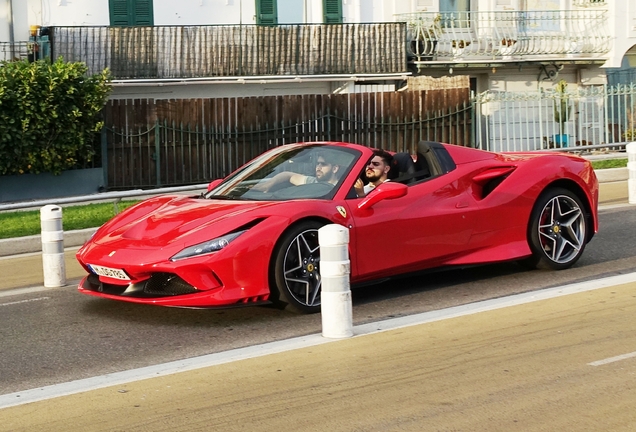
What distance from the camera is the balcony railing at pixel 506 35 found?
3092cm

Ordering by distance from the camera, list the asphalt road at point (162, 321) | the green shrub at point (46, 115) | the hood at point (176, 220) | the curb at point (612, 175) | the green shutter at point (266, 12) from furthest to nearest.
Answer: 1. the green shutter at point (266, 12)
2. the green shrub at point (46, 115)
3. the curb at point (612, 175)
4. the hood at point (176, 220)
5. the asphalt road at point (162, 321)

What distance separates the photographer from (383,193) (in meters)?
9.16

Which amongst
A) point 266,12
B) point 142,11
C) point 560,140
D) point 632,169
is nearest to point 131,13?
point 142,11

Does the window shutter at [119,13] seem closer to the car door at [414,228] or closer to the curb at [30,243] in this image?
the curb at [30,243]

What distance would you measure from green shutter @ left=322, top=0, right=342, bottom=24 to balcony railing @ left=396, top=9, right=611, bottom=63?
1775mm

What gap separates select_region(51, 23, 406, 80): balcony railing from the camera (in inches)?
1094

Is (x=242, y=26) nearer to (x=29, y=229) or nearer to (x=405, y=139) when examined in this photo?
(x=405, y=139)

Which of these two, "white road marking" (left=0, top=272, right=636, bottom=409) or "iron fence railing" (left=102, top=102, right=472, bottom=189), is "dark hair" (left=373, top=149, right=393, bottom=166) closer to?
"white road marking" (left=0, top=272, right=636, bottom=409)

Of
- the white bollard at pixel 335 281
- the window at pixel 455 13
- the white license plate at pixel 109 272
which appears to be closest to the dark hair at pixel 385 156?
the white bollard at pixel 335 281

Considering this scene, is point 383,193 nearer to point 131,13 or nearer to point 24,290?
point 24,290

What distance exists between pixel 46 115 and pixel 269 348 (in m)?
16.3

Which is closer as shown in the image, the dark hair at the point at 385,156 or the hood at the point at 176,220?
the hood at the point at 176,220

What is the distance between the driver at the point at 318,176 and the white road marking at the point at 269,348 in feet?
5.08

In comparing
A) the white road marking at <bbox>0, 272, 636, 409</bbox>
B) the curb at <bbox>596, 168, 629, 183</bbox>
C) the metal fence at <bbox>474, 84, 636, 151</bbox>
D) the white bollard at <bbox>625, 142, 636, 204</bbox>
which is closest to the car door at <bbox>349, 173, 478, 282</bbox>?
the white road marking at <bbox>0, 272, 636, 409</bbox>
